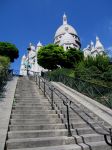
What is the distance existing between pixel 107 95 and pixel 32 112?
14.7 ft

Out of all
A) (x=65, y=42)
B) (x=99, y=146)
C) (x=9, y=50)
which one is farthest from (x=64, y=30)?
(x=99, y=146)

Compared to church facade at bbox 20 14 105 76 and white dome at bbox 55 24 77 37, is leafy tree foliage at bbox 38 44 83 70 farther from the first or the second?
white dome at bbox 55 24 77 37

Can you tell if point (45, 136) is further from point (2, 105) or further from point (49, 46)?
point (49, 46)

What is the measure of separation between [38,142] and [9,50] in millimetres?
46189

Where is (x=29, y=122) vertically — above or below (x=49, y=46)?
below

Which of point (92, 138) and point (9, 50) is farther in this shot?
point (9, 50)

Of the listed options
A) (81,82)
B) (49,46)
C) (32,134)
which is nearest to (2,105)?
(32,134)

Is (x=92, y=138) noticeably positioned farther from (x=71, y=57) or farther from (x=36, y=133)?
(x=71, y=57)

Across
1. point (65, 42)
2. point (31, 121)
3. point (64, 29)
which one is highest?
point (64, 29)

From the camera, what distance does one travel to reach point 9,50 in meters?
53.4

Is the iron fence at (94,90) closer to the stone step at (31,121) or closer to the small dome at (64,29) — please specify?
the stone step at (31,121)

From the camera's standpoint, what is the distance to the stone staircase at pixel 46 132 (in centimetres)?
835

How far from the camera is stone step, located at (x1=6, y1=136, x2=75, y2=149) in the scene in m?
8.27

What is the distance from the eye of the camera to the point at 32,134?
29.8ft
